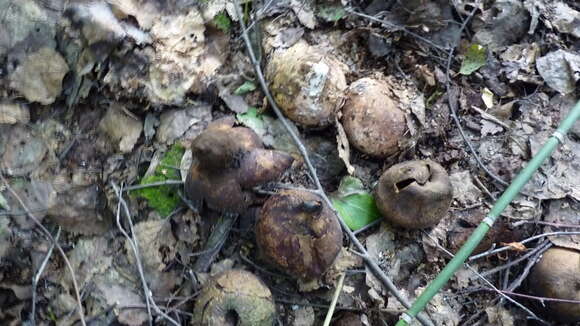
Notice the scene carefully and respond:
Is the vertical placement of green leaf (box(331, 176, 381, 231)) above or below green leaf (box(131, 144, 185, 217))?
below

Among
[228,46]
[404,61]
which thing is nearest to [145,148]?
[228,46]

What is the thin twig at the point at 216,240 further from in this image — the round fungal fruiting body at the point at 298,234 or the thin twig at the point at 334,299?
the thin twig at the point at 334,299

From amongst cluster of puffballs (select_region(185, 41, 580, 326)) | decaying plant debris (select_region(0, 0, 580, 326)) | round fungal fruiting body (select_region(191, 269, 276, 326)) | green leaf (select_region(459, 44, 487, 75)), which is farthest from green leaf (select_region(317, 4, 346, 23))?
round fungal fruiting body (select_region(191, 269, 276, 326))

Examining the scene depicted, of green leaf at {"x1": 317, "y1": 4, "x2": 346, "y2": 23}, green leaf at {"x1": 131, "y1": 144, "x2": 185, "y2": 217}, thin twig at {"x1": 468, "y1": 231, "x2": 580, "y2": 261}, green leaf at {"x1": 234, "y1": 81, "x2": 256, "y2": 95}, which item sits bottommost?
thin twig at {"x1": 468, "y1": 231, "x2": 580, "y2": 261}

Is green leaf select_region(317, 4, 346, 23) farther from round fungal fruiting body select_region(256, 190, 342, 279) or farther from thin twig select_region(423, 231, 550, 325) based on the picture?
thin twig select_region(423, 231, 550, 325)

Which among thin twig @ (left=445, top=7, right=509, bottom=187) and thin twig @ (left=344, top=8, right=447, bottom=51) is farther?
thin twig @ (left=344, top=8, right=447, bottom=51)

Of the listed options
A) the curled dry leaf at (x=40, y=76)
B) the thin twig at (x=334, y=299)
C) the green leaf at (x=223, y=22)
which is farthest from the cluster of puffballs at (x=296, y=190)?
the curled dry leaf at (x=40, y=76)
